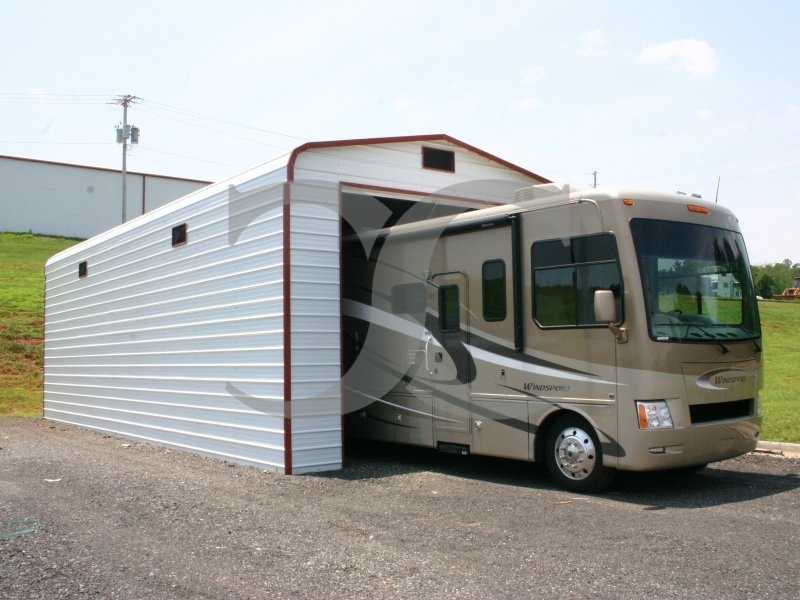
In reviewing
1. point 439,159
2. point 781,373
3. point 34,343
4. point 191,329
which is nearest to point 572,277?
point 439,159

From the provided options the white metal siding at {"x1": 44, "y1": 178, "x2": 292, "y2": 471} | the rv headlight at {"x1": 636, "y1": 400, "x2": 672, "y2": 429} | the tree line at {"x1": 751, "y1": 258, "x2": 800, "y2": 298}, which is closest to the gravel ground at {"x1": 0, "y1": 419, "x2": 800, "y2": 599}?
the rv headlight at {"x1": 636, "y1": 400, "x2": 672, "y2": 429}

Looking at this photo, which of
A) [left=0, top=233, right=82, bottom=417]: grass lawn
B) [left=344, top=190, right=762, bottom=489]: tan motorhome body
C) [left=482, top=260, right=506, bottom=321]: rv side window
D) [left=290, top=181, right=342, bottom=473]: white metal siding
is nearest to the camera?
[left=344, top=190, right=762, bottom=489]: tan motorhome body

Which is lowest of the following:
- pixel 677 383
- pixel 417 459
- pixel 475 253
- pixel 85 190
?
pixel 417 459

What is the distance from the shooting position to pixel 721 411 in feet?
28.2

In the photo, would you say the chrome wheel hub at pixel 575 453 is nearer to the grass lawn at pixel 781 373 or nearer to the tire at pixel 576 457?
the tire at pixel 576 457

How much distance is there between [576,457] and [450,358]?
81.9 inches

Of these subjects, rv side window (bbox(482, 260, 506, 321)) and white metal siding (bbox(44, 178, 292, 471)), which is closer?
rv side window (bbox(482, 260, 506, 321))

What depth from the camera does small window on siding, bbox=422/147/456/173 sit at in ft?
39.4

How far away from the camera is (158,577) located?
5.73 metres

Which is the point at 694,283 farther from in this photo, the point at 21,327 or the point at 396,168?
the point at 21,327

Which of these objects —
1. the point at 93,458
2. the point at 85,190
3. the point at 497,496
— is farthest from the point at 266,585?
the point at 85,190

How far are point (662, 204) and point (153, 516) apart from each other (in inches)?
225

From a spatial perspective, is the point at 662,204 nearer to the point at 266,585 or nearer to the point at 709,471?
the point at 709,471

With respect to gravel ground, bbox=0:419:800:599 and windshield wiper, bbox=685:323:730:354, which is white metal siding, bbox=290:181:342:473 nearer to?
gravel ground, bbox=0:419:800:599
